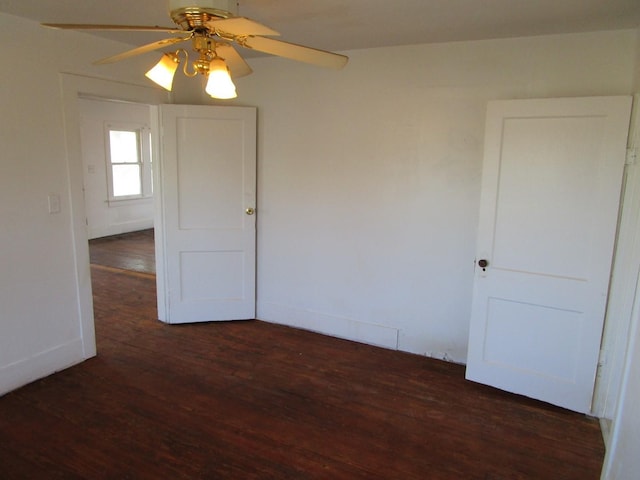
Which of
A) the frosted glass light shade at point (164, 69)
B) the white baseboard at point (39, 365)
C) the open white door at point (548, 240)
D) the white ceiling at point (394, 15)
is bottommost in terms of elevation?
the white baseboard at point (39, 365)

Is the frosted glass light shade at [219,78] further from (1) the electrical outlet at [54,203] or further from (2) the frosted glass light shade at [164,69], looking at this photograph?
(1) the electrical outlet at [54,203]

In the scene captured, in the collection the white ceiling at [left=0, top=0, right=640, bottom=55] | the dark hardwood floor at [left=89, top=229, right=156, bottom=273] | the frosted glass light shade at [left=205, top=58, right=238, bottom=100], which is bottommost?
the dark hardwood floor at [left=89, top=229, right=156, bottom=273]

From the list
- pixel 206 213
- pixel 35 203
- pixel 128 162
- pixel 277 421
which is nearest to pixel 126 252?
pixel 128 162

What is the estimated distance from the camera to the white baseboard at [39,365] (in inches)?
110

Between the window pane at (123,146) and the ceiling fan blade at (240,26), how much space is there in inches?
285

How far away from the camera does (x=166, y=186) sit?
375 centimetres

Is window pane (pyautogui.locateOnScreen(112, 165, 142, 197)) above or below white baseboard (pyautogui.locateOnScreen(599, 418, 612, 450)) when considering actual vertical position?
above

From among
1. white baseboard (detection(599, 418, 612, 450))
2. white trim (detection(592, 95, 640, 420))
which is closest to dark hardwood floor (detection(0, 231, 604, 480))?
white baseboard (detection(599, 418, 612, 450))

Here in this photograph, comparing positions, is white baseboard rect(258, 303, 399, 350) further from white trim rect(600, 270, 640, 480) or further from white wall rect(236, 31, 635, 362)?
white trim rect(600, 270, 640, 480)

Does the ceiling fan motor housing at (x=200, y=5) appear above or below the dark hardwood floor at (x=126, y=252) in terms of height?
above

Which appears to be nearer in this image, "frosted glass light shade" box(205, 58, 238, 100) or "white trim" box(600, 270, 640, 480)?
"frosted glass light shade" box(205, 58, 238, 100)

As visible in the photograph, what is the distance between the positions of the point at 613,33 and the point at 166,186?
342cm

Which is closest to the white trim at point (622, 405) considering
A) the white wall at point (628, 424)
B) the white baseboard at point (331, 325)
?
the white wall at point (628, 424)

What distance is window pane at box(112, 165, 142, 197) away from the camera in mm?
8078
